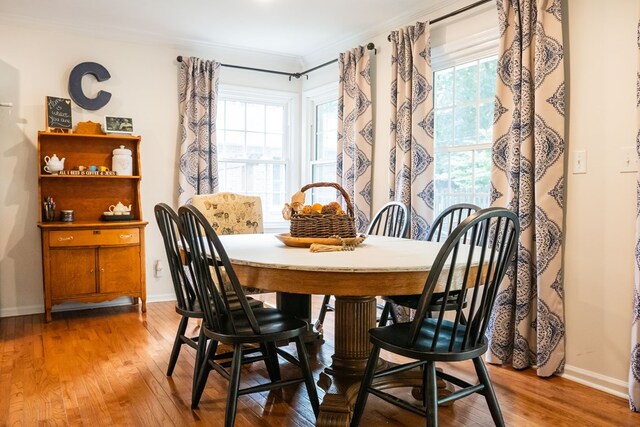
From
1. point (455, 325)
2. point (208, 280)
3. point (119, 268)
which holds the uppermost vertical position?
point (208, 280)

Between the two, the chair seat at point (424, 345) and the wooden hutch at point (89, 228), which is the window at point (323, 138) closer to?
the wooden hutch at point (89, 228)

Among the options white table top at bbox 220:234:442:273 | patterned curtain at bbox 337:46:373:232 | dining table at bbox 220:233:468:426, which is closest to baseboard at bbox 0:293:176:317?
patterned curtain at bbox 337:46:373:232

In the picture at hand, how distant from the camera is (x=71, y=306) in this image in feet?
14.1

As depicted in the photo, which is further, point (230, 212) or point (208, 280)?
point (230, 212)

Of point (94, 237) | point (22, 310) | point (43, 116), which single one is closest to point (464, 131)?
point (94, 237)

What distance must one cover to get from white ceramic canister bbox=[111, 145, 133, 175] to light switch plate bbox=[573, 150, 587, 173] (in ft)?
11.2

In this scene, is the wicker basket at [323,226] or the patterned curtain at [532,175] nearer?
the wicker basket at [323,226]

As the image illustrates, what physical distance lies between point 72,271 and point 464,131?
3.13 meters

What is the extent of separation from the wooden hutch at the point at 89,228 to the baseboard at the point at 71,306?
0.16m

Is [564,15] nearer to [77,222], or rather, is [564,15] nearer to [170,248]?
[170,248]

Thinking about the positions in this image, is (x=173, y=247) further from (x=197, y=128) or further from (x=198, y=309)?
(x=197, y=128)

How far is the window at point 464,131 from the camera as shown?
3.40 meters

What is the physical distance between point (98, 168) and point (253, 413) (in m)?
2.87

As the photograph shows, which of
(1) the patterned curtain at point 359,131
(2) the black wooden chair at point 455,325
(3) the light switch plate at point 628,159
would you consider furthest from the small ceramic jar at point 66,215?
(3) the light switch plate at point 628,159
